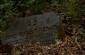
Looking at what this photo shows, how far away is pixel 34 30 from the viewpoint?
7117 millimetres

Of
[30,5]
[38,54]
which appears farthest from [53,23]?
[30,5]

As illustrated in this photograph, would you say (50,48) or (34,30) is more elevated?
(34,30)

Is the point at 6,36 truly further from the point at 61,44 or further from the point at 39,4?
the point at 39,4

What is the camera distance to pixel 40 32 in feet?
23.1

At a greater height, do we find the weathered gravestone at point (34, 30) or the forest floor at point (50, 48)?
the weathered gravestone at point (34, 30)

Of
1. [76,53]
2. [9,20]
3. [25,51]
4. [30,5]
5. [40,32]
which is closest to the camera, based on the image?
[76,53]

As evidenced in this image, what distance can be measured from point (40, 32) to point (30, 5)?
253 centimetres

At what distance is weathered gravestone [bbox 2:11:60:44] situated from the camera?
7.00m

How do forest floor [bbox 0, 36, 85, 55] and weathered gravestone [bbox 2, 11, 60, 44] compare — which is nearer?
forest floor [bbox 0, 36, 85, 55]

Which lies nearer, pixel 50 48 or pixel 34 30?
pixel 50 48

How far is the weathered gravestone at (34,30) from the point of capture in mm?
7004

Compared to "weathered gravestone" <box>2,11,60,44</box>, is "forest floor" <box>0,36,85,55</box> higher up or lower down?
lower down

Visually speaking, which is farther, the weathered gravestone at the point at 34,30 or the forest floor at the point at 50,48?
the weathered gravestone at the point at 34,30

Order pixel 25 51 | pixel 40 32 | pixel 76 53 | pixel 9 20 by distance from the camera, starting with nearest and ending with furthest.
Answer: pixel 76 53 → pixel 25 51 → pixel 40 32 → pixel 9 20
